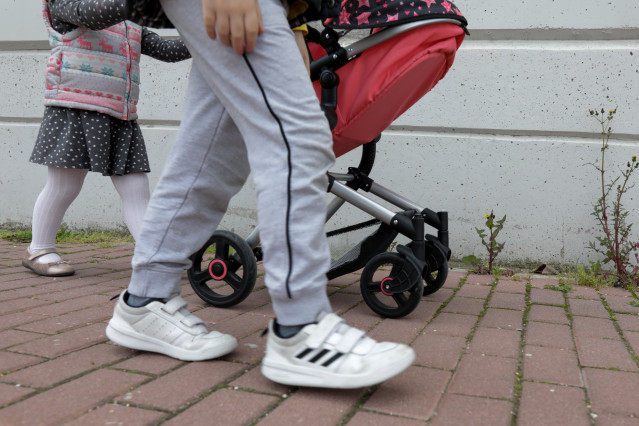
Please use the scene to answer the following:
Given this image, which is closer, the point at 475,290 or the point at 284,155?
the point at 284,155

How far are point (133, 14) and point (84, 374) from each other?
3.12ft

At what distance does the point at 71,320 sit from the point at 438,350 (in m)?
1.29

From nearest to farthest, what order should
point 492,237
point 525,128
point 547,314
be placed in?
point 547,314 < point 492,237 < point 525,128

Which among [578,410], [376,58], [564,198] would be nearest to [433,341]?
[578,410]

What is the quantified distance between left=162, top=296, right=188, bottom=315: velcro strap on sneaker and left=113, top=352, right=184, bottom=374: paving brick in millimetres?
135

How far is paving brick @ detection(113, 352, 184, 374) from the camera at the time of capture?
1.69m

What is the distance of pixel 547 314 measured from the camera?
8.29 ft

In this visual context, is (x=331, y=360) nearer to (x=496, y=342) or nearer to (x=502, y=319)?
(x=496, y=342)

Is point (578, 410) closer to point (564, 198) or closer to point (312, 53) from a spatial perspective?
point (312, 53)

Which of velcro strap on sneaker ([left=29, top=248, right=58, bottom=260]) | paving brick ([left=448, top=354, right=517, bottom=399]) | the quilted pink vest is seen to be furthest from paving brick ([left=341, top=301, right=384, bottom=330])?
velcro strap on sneaker ([left=29, top=248, right=58, bottom=260])

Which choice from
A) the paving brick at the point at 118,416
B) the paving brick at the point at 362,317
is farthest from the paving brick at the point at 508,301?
the paving brick at the point at 118,416

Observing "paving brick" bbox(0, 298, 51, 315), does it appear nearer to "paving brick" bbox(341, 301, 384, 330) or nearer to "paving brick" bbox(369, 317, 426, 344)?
"paving brick" bbox(341, 301, 384, 330)

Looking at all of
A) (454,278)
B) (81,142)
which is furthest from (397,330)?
(81,142)

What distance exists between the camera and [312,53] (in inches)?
93.4
